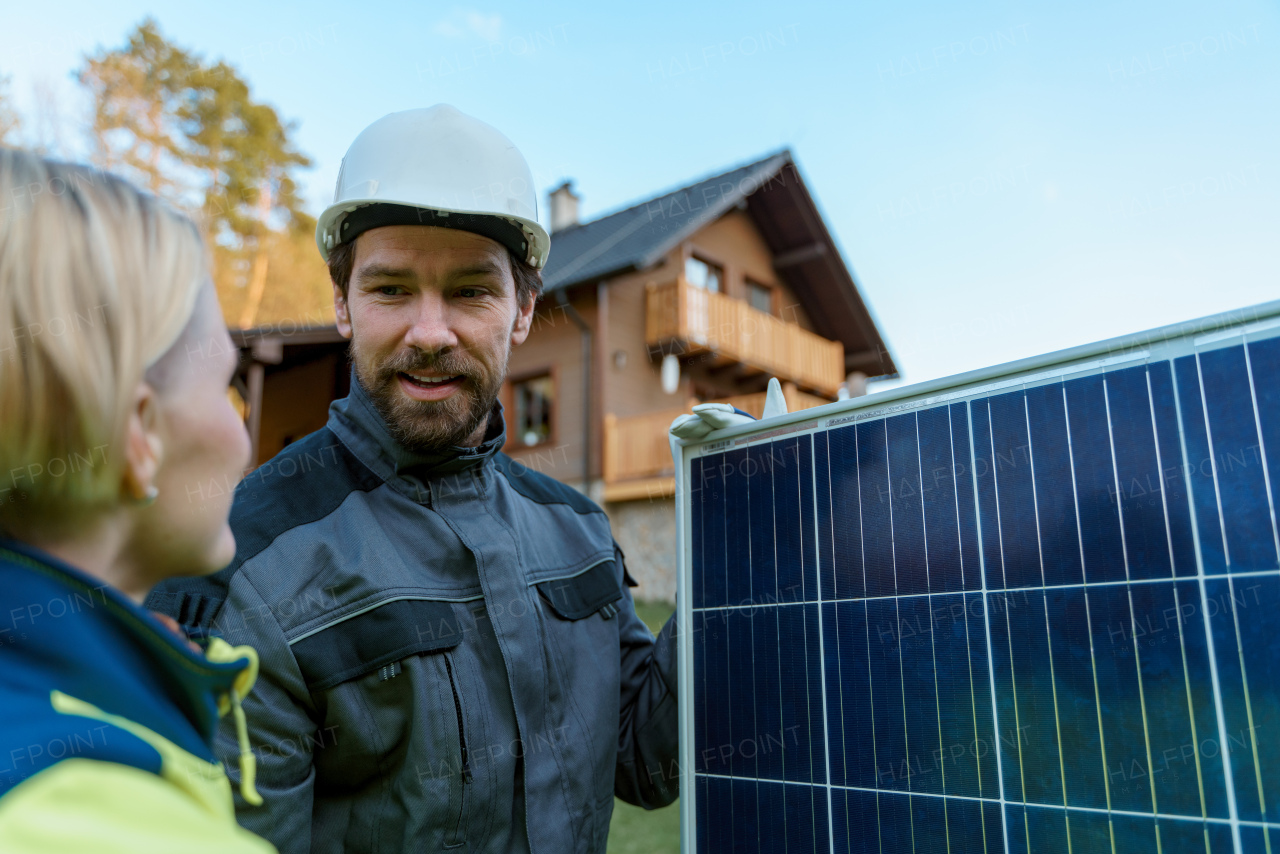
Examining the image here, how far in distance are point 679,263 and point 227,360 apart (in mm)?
16017

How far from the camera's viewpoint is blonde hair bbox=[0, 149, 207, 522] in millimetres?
856

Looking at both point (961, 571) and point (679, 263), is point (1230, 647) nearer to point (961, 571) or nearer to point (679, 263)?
point (961, 571)

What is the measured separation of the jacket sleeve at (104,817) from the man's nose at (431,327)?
57.6 inches

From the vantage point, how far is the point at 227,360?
3.71 ft

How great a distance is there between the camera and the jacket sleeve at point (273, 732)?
5.88 ft

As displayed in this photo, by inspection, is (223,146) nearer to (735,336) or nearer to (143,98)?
(143,98)

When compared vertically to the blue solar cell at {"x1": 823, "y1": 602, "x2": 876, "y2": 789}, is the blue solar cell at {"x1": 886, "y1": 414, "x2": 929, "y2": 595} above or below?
above

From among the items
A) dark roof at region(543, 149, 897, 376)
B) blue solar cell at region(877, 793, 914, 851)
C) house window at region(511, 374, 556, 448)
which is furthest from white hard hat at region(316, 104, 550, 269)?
house window at region(511, 374, 556, 448)

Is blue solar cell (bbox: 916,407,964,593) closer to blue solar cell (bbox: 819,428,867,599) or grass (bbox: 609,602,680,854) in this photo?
blue solar cell (bbox: 819,428,867,599)

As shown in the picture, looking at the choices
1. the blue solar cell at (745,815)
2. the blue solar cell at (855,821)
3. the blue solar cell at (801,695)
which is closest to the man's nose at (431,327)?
the blue solar cell at (801,695)

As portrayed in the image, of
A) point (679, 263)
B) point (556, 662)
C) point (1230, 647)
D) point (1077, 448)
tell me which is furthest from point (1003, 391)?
point (679, 263)

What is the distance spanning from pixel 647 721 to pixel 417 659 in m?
0.78

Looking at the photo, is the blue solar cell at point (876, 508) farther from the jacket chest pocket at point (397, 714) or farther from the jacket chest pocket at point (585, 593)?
the jacket chest pocket at point (397, 714)

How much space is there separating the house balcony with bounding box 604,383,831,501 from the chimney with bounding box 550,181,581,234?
798cm
